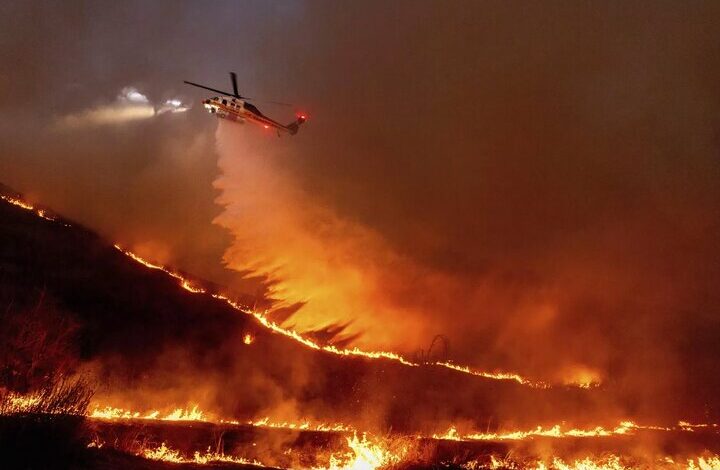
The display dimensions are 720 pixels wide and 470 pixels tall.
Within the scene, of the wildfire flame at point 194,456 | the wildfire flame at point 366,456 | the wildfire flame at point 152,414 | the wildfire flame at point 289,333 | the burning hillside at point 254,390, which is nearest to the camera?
the wildfire flame at point 194,456

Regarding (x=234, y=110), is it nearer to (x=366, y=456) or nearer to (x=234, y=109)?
(x=234, y=109)

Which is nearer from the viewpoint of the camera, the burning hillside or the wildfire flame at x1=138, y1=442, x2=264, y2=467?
the wildfire flame at x1=138, y1=442, x2=264, y2=467

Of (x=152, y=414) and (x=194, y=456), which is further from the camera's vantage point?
(x=152, y=414)

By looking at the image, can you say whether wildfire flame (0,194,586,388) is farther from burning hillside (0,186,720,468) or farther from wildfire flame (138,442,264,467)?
wildfire flame (138,442,264,467)

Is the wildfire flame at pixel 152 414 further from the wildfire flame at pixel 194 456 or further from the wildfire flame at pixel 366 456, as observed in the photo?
the wildfire flame at pixel 366 456

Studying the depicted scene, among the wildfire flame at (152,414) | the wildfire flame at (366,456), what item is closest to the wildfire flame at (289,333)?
the wildfire flame at (152,414)

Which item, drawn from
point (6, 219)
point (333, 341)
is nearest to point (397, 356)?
point (333, 341)

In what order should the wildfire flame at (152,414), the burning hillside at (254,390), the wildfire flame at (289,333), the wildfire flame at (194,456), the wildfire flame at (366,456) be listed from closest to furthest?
the wildfire flame at (194,456) → the wildfire flame at (366,456) → the burning hillside at (254,390) → the wildfire flame at (152,414) → the wildfire flame at (289,333)

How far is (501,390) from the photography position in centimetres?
4169

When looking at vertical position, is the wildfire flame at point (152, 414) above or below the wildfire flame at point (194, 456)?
above

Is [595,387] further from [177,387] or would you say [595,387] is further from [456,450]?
[177,387]

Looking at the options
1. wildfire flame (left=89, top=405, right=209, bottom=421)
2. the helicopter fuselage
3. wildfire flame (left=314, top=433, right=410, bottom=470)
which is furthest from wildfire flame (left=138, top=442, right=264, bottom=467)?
the helicopter fuselage

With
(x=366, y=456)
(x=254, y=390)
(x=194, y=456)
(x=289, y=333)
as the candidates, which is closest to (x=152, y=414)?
(x=194, y=456)

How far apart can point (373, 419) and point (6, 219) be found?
97.6 feet
